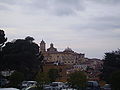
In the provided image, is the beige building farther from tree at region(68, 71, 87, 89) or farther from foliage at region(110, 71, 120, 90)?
foliage at region(110, 71, 120, 90)

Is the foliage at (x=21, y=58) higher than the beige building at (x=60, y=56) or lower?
lower

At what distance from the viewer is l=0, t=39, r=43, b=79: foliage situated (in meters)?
56.5

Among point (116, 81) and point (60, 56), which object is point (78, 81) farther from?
point (60, 56)

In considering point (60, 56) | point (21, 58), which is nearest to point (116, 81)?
point (21, 58)

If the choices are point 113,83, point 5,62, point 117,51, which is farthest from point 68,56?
point 113,83

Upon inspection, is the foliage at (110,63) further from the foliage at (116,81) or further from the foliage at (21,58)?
the foliage at (116,81)

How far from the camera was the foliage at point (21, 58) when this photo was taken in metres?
56.5

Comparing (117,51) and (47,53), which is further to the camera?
(47,53)

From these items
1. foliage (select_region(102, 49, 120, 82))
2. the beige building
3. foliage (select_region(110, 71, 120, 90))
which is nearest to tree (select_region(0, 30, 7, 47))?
foliage (select_region(102, 49, 120, 82))

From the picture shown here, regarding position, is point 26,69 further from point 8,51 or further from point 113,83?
point 113,83

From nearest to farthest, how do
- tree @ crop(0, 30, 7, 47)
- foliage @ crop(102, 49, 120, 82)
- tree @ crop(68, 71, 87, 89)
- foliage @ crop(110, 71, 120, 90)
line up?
foliage @ crop(110, 71, 120, 90) < tree @ crop(68, 71, 87, 89) < foliage @ crop(102, 49, 120, 82) < tree @ crop(0, 30, 7, 47)

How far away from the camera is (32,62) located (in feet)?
193

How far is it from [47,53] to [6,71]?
85686 millimetres

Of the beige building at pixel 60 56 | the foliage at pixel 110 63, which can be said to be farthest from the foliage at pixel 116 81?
the beige building at pixel 60 56
